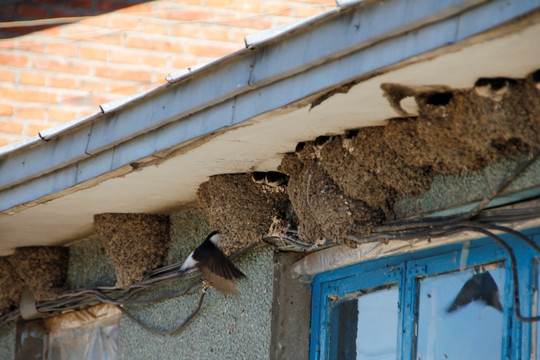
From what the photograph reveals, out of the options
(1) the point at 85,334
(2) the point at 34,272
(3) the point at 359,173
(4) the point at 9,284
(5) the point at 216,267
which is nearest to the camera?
(3) the point at 359,173

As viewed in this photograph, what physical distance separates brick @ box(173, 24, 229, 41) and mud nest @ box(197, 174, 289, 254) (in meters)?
2.75

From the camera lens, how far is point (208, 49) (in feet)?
24.0

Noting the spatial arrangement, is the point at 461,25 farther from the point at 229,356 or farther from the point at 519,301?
the point at 229,356

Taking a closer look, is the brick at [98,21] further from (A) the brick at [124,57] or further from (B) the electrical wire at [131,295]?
(B) the electrical wire at [131,295]

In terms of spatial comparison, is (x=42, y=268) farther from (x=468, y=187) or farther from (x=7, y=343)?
(x=468, y=187)

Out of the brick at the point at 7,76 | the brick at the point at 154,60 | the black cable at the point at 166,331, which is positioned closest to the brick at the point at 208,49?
the brick at the point at 154,60

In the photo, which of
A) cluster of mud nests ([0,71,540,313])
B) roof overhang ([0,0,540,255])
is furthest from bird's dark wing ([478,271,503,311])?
roof overhang ([0,0,540,255])

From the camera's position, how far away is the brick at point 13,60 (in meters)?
6.97

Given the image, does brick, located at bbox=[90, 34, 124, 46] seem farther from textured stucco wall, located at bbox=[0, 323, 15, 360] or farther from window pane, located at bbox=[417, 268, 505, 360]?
window pane, located at bbox=[417, 268, 505, 360]

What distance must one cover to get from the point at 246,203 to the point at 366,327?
2.98ft

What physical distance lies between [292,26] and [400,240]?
45.1 inches

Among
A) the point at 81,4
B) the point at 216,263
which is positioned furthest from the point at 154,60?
the point at 216,263

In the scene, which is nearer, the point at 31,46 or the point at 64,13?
the point at 31,46

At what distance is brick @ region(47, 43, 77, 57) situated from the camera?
23.2 ft
